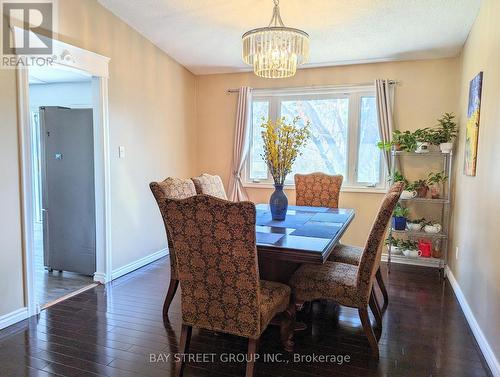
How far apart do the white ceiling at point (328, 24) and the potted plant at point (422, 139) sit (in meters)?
0.90

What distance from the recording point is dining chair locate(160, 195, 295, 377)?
5.93 feet

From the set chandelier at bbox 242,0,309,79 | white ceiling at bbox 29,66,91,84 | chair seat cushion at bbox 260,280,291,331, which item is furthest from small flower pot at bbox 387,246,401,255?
white ceiling at bbox 29,66,91,84

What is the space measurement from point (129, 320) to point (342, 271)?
1.69m

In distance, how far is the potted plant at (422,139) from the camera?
3.98 metres

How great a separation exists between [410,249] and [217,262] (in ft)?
10.1

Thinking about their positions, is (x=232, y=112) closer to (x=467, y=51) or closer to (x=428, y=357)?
(x=467, y=51)

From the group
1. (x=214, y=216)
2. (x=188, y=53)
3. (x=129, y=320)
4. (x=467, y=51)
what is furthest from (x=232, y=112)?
(x=214, y=216)

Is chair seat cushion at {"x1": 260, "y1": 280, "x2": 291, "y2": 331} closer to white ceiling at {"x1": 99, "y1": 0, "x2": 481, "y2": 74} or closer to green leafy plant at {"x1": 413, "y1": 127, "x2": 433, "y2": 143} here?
white ceiling at {"x1": 99, "y1": 0, "x2": 481, "y2": 74}

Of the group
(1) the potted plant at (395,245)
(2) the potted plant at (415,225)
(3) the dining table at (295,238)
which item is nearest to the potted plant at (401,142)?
(2) the potted plant at (415,225)

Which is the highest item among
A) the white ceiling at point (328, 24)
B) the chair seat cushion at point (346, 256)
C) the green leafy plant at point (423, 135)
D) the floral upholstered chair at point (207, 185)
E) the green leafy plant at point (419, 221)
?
the white ceiling at point (328, 24)

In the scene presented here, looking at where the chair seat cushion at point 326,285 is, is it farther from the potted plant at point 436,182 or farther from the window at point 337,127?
the window at point 337,127

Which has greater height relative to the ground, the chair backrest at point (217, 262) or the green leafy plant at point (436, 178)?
the green leafy plant at point (436, 178)

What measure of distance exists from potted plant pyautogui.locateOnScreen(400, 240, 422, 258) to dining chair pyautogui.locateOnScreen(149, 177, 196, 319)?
104 inches

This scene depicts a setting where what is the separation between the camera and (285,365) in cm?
223
